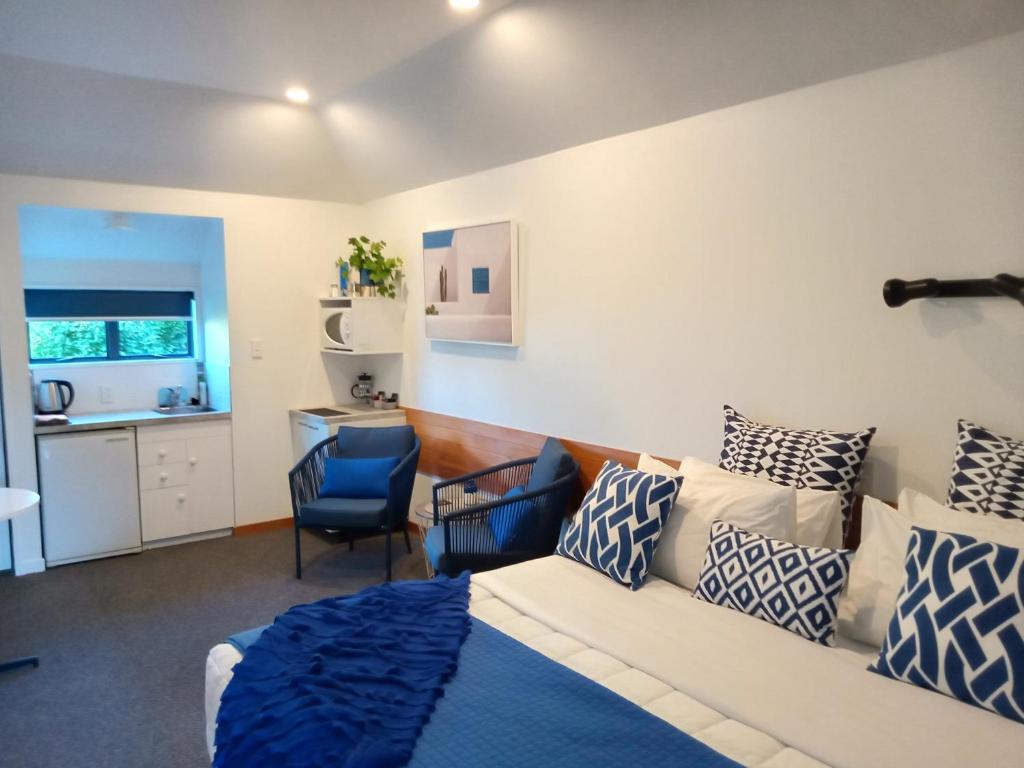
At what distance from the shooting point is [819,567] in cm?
198

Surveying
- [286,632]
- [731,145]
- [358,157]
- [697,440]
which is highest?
[358,157]

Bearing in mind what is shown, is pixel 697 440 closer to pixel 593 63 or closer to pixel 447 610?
pixel 447 610

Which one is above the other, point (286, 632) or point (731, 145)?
point (731, 145)

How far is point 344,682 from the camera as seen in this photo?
173cm

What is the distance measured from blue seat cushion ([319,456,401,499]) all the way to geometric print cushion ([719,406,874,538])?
2.17 meters

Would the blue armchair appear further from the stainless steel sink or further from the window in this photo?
the window

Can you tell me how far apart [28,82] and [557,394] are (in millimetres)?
3039

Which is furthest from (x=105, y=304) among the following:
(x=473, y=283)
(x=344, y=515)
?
(x=473, y=283)

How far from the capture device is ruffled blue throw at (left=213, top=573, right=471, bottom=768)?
149cm

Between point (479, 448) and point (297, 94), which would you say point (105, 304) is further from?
point (479, 448)

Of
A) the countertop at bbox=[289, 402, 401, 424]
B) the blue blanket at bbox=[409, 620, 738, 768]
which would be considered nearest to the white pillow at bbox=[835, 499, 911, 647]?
the blue blanket at bbox=[409, 620, 738, 768]

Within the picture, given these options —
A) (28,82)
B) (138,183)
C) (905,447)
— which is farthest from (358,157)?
(905,447)

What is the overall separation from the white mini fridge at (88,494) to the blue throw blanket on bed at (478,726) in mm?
3019

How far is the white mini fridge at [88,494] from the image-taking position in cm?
410
